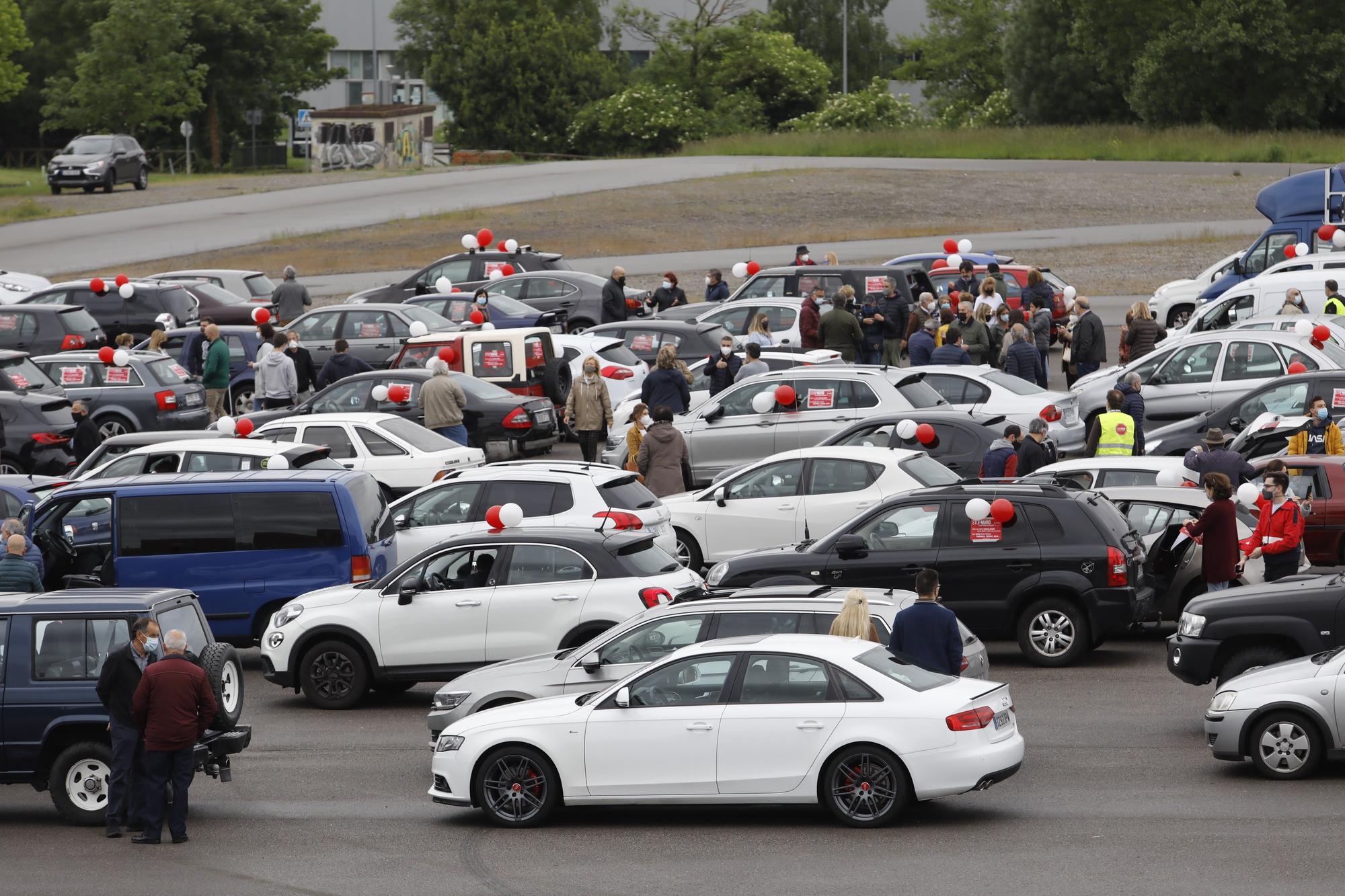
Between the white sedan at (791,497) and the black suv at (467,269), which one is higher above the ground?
the black suv at (467,269)

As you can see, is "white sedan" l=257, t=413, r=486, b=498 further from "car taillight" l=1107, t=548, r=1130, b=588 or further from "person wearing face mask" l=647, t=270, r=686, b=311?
"person wearing face mask" l=647, t=270, r=686, b=311

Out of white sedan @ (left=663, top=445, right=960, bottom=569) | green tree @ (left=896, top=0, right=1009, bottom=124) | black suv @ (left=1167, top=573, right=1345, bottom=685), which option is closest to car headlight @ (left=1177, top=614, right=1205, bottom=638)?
black suv @ (left=1167, top=573, right=1345, bottom=685)

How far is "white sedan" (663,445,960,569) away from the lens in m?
17.5

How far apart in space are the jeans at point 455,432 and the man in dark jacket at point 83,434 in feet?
16.3

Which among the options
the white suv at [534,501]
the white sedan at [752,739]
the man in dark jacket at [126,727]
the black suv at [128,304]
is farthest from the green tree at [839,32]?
the man in dark jacket at [126,727]

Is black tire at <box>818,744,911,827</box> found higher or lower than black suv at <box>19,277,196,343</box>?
lower

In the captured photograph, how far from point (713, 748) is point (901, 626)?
185 cm

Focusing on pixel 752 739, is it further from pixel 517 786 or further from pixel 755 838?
pixel 517 786

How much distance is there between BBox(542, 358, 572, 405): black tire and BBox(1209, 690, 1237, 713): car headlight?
14.2 metres

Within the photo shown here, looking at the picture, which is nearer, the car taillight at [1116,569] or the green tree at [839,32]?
the car taillight at [1116,569]

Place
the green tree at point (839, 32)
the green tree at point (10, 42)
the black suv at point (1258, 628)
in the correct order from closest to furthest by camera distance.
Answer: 1. the black suv at point (1258, 628)
2. the green tree at point (10, 42)
3. the green tree at point (839, 32)

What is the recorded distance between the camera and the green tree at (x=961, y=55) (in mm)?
93562

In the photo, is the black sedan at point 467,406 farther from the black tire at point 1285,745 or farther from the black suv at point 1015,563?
the black tire at point 1285,745

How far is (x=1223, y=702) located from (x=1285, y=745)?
49 centimetres
